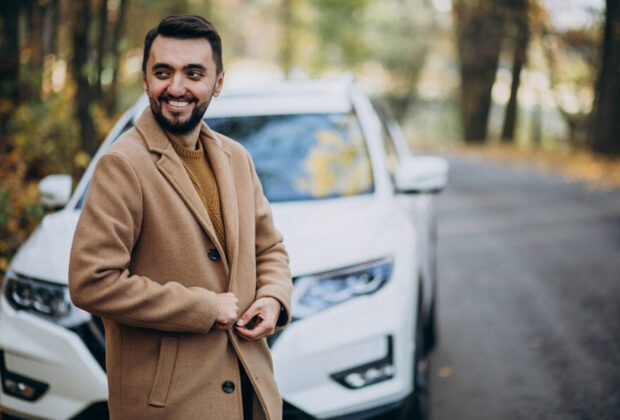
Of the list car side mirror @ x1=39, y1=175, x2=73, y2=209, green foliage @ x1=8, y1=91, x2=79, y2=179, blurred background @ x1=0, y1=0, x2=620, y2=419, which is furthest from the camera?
green foliage @ x1=8, y1=91, x2=79, y2=179

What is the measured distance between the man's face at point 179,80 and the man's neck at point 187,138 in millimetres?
25

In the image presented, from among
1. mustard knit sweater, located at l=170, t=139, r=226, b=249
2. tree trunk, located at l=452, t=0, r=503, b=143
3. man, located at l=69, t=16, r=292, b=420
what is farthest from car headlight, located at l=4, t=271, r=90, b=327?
tree trunk, located at l=452, t=0, r=503, b=143

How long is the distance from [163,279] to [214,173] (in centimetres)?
36

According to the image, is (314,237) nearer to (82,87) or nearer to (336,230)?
(336,230)

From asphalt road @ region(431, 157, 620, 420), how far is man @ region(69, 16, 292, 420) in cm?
229

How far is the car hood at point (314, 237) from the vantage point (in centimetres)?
293

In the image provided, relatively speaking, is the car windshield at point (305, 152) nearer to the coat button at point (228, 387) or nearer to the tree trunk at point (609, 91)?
the coat button at point (228, 387)

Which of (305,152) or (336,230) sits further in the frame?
(305,152)

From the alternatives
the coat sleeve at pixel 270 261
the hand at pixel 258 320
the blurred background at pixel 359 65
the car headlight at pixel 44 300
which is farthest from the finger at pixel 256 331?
the blurred background at pixel 359 65

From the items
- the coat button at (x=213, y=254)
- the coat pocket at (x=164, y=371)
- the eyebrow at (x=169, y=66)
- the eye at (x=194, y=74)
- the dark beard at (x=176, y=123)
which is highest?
the eyebrow at (x=169, y=66)

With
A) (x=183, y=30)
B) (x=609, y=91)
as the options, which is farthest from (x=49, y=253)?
(x=609, y=91)

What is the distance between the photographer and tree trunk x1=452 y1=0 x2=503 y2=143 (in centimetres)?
2223

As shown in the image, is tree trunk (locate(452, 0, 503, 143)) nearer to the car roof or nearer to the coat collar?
the car roof

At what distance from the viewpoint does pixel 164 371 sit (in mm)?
1788
